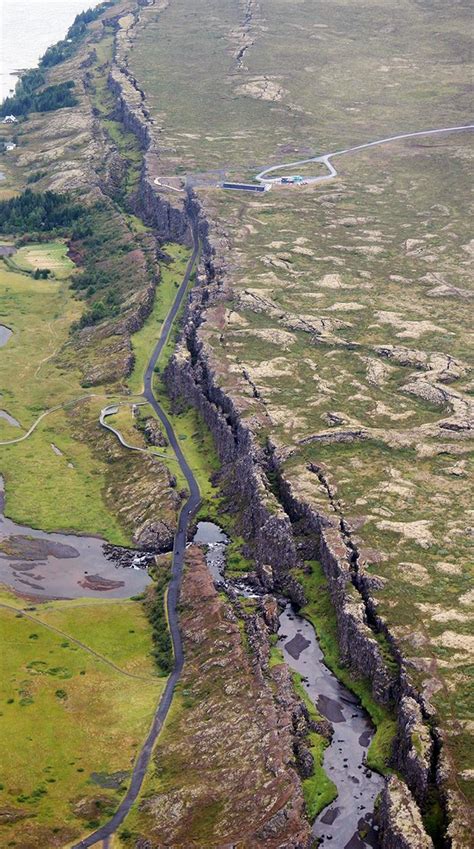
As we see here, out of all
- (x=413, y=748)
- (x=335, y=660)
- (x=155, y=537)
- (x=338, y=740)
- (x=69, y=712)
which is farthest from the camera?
(x=155, y=537)

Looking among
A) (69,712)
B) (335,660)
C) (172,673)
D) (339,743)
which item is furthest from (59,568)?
(339,743)

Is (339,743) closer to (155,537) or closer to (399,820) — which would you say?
(399,820)

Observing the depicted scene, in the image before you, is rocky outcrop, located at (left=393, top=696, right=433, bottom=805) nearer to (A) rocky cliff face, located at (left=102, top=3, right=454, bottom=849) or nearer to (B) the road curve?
(A) rocky cliff face, located at (left=102, top=3, right=454, bottom=849)

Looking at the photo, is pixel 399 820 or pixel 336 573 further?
pixel 336 573

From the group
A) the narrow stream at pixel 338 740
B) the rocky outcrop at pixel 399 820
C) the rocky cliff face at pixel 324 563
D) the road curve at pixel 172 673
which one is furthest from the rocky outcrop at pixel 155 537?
the rocky outcrop at pixel 399 820

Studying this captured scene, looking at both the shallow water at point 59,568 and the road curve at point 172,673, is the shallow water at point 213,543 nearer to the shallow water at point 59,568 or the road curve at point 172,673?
the road curve at point 172,673

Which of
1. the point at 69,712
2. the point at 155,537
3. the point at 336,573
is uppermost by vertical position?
the point at 69,712

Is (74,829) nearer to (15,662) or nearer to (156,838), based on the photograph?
(156,838)

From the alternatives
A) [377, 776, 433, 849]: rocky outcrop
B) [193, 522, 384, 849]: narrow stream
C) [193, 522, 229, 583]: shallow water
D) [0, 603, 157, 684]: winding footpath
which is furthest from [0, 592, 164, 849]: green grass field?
[377, 776, 433, 849]: rocky outcrop
